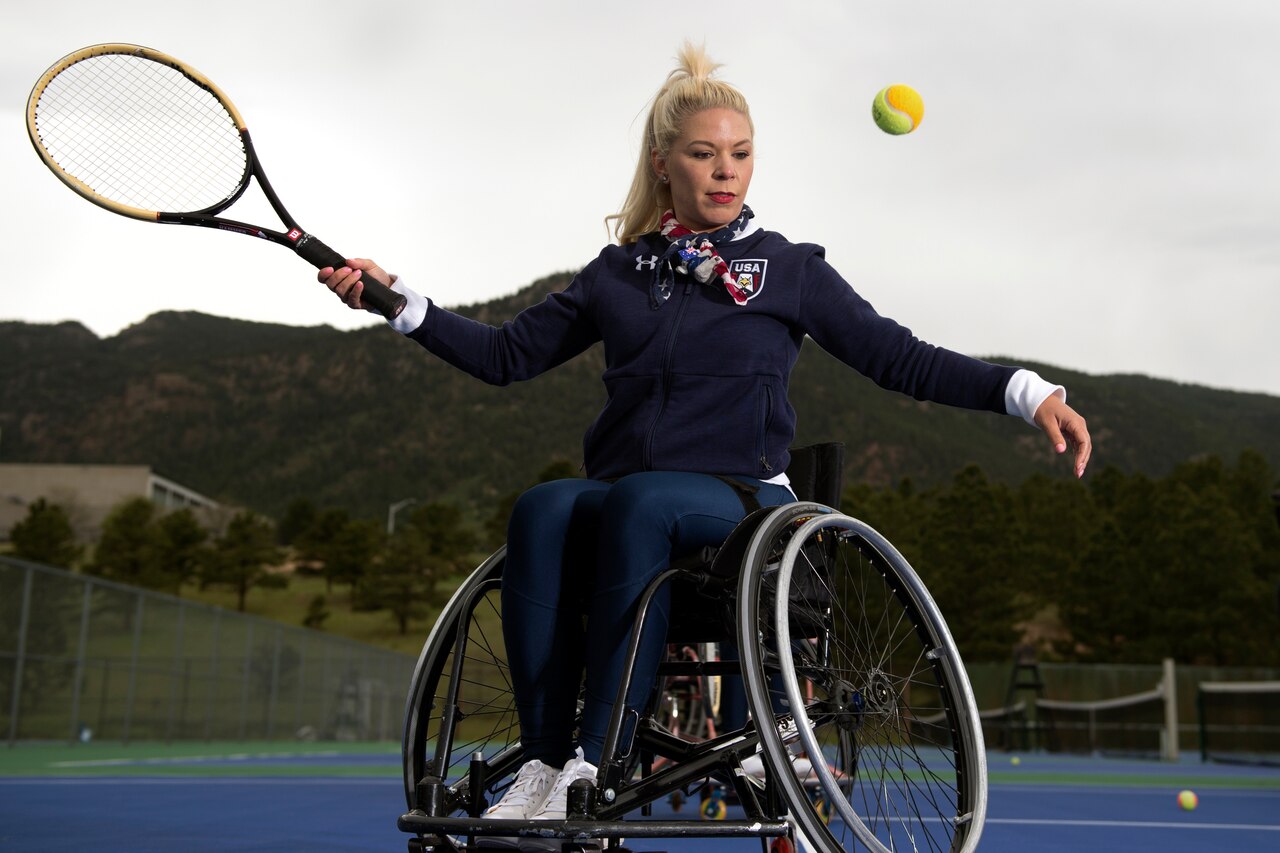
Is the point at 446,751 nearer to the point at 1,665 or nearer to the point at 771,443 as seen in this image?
the point at 771,443

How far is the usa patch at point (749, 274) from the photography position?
9.23 ft

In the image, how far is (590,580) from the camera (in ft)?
8.59

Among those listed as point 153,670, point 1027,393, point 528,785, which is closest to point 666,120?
point 1027,393

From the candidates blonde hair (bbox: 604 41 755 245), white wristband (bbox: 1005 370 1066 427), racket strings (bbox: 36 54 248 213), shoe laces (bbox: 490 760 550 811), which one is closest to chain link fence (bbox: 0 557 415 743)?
racket strings (bbox: 36 54 248 213)

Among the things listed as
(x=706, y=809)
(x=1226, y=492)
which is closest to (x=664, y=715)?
(x=706, y=809)

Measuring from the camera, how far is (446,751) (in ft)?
8.45

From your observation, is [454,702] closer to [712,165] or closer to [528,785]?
[528,785]

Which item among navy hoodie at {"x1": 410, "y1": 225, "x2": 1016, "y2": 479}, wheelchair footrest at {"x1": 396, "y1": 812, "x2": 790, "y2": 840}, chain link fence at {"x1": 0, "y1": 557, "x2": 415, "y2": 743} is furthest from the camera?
chain link fence at {"x1": 0, "y1": 557, "x2": 415, "y2": 743}

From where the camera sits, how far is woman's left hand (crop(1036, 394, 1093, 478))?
263cm

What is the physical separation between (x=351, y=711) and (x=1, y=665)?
41.6 feet

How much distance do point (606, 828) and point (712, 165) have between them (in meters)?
1.38

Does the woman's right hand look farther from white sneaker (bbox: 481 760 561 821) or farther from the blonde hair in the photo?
white sneaker (bbox: 481 760 561 821)

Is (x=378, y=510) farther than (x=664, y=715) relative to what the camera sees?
Yes

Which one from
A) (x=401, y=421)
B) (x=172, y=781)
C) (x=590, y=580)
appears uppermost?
(x=401, y=421)
